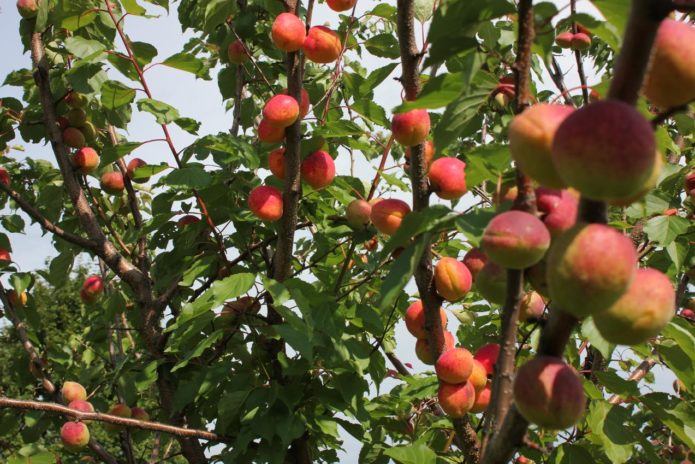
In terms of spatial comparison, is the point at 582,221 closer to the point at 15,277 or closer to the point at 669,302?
the point at 669,302

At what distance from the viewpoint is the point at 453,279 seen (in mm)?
1516

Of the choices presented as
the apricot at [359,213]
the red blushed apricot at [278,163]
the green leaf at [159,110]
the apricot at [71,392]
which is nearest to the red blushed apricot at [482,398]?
the apricot at [359,213]

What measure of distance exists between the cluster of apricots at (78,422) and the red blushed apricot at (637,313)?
7.05ft

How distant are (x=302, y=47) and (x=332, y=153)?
0.60 m

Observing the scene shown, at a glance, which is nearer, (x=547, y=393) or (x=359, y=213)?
(x=547, y=393)

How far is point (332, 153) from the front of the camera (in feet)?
8.43

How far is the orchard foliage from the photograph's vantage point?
0.71 m

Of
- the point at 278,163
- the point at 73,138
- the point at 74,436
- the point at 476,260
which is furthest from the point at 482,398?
the point at 73,138

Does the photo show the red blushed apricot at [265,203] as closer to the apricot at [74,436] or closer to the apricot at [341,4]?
the apricot at [341,4]

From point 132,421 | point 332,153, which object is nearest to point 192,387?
point 132,421

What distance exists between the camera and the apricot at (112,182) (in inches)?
112

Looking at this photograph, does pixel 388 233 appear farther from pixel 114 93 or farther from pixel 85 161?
pixel 85 161

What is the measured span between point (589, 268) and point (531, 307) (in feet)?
2.63

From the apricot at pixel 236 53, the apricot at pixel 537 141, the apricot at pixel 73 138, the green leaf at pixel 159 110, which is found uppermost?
the apricot at pixel 236 53
